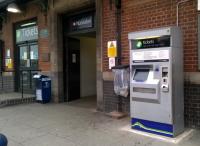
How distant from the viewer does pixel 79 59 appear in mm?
9039

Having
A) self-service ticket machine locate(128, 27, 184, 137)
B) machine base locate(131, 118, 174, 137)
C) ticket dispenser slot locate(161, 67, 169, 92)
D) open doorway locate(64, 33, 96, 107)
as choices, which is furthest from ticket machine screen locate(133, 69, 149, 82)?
open doorway locate(64, 33, 96, 107)

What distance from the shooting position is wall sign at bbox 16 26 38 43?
367 inches

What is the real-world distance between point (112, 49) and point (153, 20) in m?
1.29

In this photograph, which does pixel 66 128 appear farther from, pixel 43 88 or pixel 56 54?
pixel 56 54

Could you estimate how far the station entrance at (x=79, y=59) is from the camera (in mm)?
7795

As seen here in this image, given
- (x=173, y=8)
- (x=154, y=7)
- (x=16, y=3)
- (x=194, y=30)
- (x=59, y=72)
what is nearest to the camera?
(x=194, y=30)

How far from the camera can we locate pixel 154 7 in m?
5.40

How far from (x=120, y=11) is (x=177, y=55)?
2.23m

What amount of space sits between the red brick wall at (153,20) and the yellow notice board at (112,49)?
0.55 ft

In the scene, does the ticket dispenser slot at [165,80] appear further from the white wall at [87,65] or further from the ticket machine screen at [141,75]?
the white wall at [87,65]

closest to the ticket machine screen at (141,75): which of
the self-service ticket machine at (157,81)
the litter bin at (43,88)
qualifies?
the self-service ticket machine at (157,81)

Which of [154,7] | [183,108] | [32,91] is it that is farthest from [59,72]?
[183,108]

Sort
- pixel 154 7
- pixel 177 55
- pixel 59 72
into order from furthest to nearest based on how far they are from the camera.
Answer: pixel 59 72 → pixel 154 7 → pixel 177 55

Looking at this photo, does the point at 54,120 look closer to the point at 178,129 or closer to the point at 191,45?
the point at 178,129
